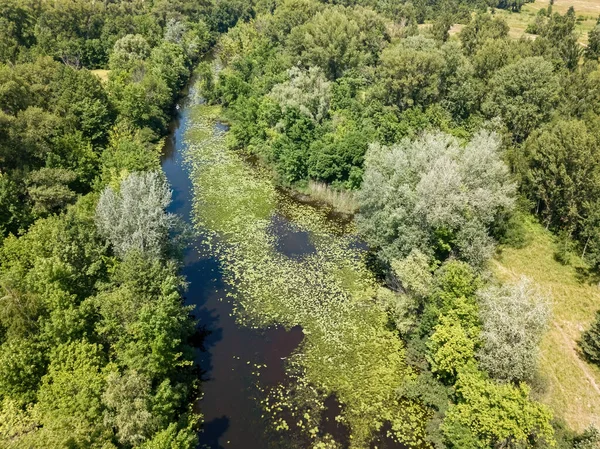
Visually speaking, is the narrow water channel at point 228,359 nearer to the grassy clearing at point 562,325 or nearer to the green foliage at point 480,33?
the grassy clearing at point 562,325

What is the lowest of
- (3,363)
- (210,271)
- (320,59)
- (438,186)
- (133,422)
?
(210,271)

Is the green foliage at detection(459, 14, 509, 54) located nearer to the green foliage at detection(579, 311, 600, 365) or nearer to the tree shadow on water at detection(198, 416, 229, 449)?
the green foliage at detection(579, 311, 600, 365)

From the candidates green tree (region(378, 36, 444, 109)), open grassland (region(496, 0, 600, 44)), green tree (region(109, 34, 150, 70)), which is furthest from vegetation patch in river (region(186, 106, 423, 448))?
open grassland (region(496, 0, 600, 44))

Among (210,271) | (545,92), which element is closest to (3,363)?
(210,271)

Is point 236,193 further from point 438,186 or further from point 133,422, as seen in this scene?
point 133,422

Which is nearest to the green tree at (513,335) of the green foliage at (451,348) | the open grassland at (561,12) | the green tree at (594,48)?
the green foliage at (451,348)

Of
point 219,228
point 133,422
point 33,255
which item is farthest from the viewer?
point 219,228

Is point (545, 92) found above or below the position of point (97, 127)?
above
